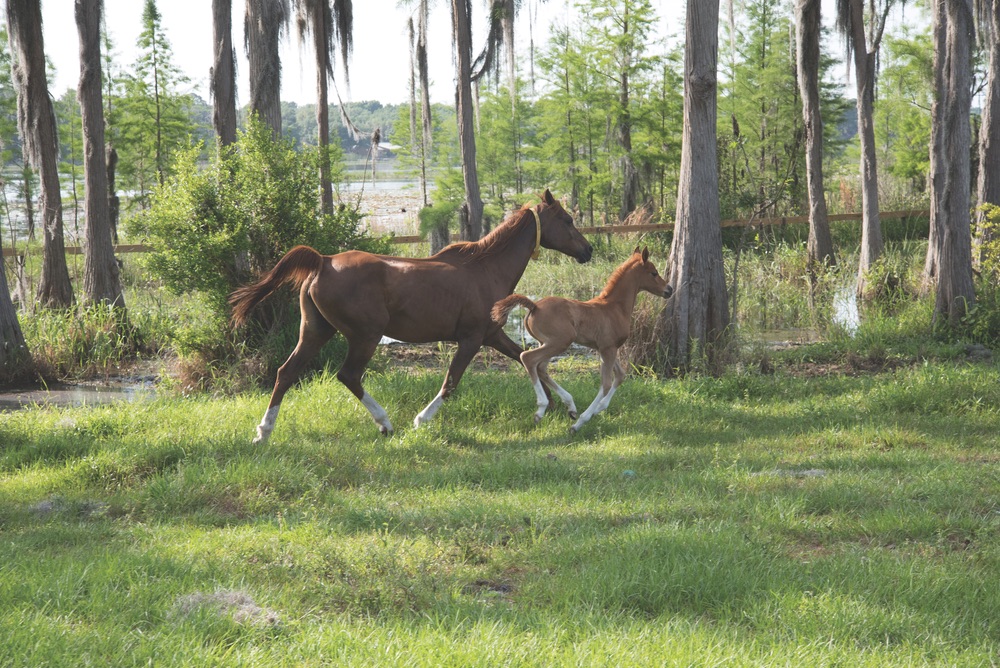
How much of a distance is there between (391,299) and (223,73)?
28.7 ft

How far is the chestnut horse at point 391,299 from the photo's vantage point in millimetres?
8586

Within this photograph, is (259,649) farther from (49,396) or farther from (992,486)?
(49,396)

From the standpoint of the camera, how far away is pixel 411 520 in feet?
19.7

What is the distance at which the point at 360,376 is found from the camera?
872 cm

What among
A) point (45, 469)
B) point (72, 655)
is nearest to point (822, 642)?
point (72, 655)

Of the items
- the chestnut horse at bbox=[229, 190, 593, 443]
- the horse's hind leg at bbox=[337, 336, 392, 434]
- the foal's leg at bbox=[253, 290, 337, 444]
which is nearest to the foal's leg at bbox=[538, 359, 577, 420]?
the chestnut horse at bbox=[229, 190, 593, 443]

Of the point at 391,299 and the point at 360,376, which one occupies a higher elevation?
the point at 391,299

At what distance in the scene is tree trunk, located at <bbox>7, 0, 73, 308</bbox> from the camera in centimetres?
1548

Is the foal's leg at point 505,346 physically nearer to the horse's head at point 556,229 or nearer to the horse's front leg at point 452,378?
→ the horse's front leg at point 452,378

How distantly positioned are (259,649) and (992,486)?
5.23 metres

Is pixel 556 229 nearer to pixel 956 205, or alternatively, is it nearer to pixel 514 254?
pixel 514 254

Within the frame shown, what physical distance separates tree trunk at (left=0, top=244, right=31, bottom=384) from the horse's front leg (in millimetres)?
6501

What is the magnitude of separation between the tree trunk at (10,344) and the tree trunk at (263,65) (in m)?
5.42

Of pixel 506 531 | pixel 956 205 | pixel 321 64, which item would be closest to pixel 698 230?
pixel 956 205
